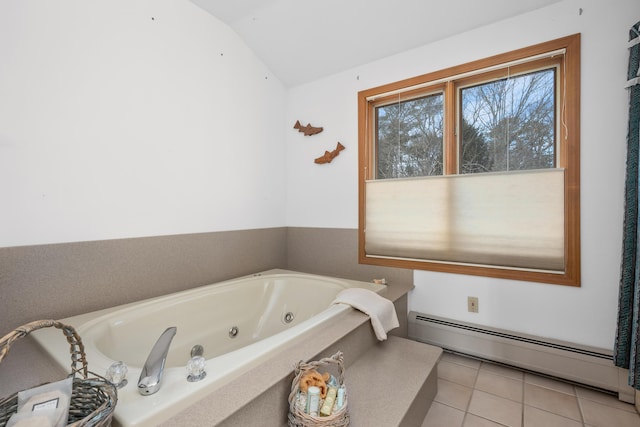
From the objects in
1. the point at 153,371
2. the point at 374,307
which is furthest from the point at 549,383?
the point at 153,371

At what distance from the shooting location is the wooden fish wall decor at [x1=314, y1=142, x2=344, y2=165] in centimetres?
262

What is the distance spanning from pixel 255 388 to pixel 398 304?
132 centimetres

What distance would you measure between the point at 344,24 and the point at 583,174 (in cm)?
188

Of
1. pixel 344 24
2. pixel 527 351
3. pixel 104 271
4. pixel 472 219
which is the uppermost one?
pixel 344 24

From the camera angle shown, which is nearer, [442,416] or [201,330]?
[442,416]

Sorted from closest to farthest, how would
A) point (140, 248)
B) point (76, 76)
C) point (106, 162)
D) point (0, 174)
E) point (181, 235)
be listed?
point (0, 174), point (76, 76), point (106, 162), point (140, 248), point (181, 235)

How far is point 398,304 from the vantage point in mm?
2031

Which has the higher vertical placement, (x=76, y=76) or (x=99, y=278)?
(x=76, y=76)

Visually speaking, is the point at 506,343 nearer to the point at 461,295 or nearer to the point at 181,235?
the point at 461,295

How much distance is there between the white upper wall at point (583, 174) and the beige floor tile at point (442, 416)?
68 cm

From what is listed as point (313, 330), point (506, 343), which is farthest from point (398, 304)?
point (313, 330)

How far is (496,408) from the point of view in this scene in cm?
154

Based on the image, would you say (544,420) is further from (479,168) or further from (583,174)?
(479,168)

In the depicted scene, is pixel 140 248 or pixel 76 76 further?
pixel 140 248
